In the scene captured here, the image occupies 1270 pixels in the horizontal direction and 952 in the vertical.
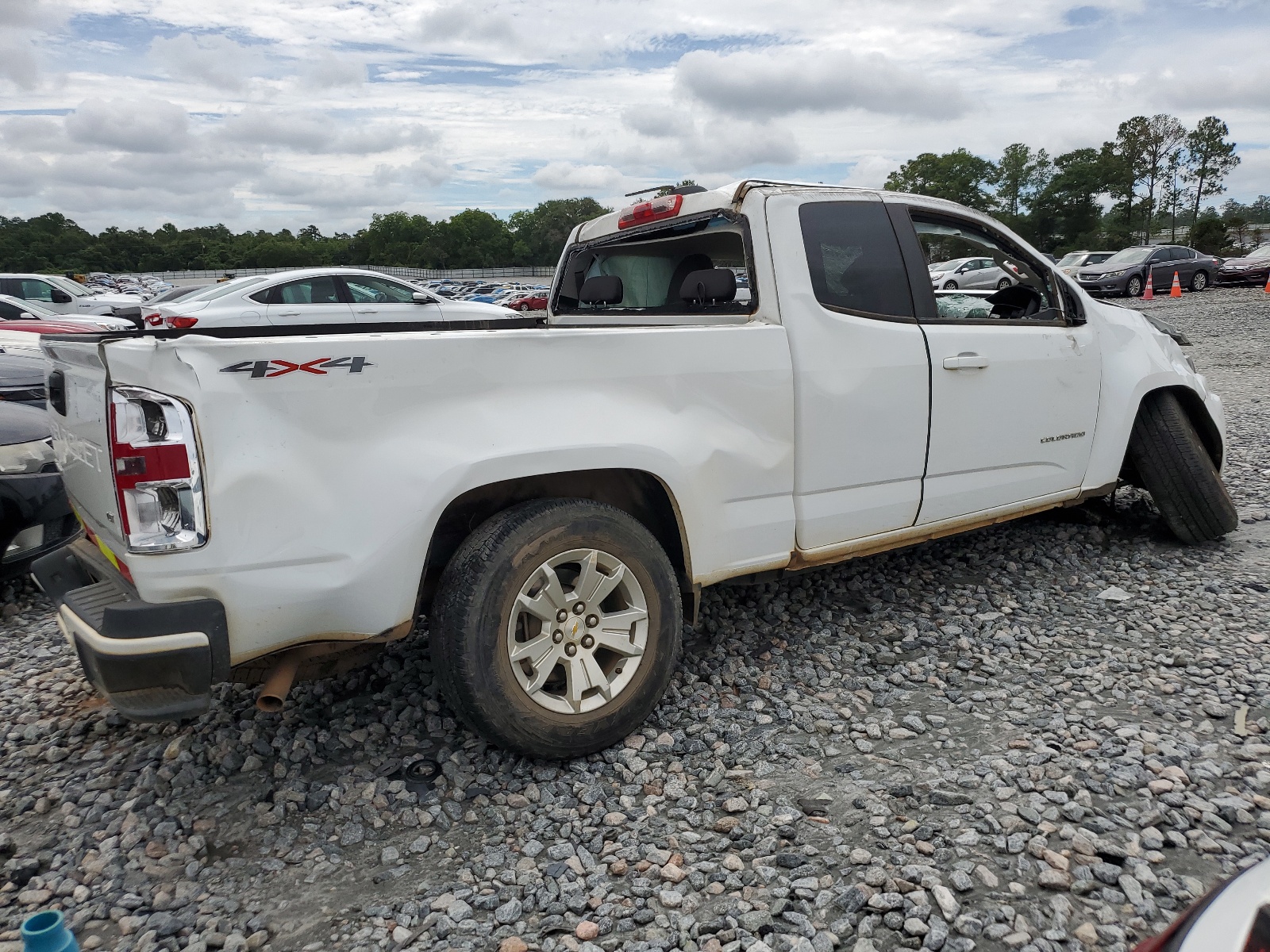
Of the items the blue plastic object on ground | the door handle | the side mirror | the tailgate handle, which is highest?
the side mirror

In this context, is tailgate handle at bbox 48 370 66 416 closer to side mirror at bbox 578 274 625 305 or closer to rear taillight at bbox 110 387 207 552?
rear taillight at bbox 110 387 207 552

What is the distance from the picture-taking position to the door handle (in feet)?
12.0

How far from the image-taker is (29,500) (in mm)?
4234

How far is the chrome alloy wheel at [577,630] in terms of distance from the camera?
9.08ft

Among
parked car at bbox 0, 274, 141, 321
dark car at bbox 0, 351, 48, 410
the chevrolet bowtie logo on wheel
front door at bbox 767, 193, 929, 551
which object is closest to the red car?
parked car at bbox 0, 274, 141, 321

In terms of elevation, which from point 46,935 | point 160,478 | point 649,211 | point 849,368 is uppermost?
point 649,211

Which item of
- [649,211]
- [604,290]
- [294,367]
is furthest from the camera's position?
[604,290]

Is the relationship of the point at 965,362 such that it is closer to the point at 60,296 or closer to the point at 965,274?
the point at 60,296

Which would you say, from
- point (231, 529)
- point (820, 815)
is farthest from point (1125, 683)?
point (231, 529)

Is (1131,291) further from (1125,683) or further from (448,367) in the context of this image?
(448,367)

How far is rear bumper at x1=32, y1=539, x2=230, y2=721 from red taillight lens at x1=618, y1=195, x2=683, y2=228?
253 centimetres

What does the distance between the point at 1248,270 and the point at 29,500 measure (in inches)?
1155

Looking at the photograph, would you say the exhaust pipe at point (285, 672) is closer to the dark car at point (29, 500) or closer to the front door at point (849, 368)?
the front door at point (849, 368)

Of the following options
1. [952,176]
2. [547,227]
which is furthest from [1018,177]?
[547,227]
